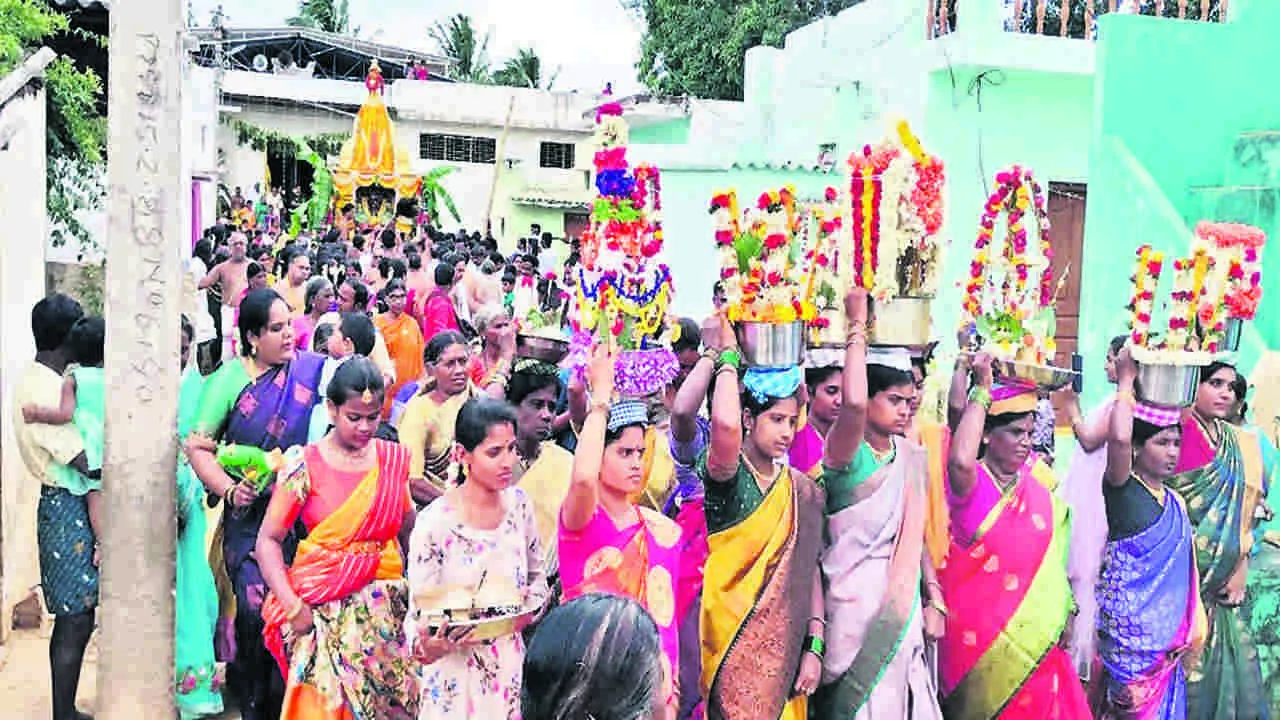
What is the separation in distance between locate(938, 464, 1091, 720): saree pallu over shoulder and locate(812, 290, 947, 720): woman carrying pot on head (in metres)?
0.31

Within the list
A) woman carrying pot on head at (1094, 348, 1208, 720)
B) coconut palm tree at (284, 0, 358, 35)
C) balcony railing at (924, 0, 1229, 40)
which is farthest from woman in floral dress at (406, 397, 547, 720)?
coconut palm tree at (284, 0, 358, 35)

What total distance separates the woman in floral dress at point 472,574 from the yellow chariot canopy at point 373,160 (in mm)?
→ 21341

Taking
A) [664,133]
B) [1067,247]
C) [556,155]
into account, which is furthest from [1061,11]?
[556,155]

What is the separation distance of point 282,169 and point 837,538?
1063 inches

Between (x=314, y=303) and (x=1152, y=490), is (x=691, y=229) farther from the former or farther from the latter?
(x=1152, y=490)

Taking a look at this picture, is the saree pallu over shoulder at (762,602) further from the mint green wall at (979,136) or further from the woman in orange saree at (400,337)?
the mint green wall at (979,136)

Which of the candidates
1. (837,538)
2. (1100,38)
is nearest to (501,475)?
(837,538)

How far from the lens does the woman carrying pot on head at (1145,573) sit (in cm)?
468

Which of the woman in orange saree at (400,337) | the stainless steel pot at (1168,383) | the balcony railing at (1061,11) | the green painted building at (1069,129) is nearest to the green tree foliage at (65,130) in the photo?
the woman in orange saree at (400,337)

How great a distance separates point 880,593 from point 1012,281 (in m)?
1.26

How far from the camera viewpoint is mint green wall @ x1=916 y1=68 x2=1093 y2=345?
36.1 ft

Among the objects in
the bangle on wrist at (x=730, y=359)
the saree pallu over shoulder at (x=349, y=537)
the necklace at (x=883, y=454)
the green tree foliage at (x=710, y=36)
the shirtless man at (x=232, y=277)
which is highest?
the green tree foliage at (x=710, y=36)

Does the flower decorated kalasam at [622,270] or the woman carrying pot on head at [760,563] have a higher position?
the flower decorated kalasam at [622,270]

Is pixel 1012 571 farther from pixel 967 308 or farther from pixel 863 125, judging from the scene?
pixel 863 125
